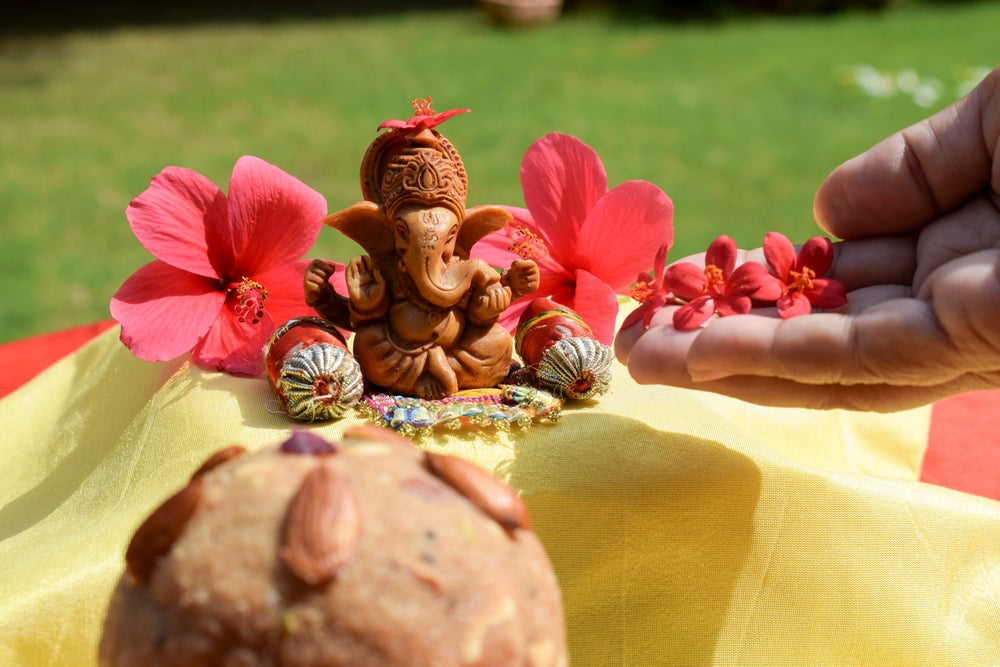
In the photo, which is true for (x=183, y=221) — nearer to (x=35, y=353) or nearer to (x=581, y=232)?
(x=581, y=232)

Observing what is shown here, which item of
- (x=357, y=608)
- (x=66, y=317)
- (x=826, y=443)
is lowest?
(x=66, y=317)

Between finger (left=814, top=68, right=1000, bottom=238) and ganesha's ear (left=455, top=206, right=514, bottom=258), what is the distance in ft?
1.62

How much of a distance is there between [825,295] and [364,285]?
2.05ft

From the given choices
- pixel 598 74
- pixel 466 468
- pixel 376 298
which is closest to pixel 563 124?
pixel 598 74

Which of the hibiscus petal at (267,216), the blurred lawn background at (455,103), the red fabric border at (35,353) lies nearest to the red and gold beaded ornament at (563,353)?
the hibiscus petal at (267,216)

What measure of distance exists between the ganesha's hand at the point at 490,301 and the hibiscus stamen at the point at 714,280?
0.27m

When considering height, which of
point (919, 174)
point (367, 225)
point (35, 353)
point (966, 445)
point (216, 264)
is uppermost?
point (919, 174)

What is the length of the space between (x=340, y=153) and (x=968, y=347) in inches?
170

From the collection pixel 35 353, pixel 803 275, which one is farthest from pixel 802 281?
pixel 35 353

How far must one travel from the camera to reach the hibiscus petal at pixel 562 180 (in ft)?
4.99

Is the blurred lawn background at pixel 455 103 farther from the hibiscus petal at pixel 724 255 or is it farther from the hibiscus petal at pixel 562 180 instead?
the hibiscus petal at pixel 724 255

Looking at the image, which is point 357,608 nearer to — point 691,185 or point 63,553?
point 63,553

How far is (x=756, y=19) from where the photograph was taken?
700cm

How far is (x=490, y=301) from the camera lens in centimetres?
138
